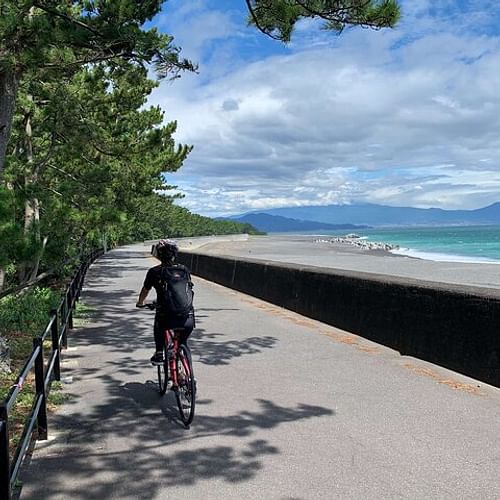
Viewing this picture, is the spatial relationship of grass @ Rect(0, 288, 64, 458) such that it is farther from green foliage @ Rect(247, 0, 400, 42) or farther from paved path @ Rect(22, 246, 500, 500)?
green foliage @ Rect(247, 0, 400, 42)

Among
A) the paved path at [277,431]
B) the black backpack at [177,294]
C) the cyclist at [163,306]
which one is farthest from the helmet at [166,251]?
the paved path at [277,431]

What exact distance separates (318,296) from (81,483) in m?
7.12

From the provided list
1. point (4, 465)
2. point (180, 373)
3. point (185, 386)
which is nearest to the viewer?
point (4, 465)

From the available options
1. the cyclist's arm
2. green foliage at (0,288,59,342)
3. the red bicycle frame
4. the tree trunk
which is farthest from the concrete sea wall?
the tree trunk

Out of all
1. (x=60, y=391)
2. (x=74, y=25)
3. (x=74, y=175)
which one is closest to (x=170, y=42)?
(x=74, y=25)

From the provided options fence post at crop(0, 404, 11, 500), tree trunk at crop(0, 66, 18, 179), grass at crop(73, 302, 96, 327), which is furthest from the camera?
grass at crop(73, 302, 96, 327)

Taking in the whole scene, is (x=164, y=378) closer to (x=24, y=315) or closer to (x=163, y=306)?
(x=163, y=306)

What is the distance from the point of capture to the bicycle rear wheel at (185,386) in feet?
16.1

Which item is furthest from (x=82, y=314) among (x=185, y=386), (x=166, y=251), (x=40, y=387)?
(x=40, y=387)

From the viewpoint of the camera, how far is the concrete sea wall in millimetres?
6016

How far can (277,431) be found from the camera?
15.3 ft

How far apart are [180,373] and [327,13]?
415 cm

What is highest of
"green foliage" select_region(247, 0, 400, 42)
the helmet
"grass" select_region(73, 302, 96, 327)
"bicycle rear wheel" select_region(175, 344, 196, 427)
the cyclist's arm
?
"green foliage" select_region(247, 0, 400, 42)

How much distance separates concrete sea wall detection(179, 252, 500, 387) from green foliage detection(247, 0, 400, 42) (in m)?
3.18
